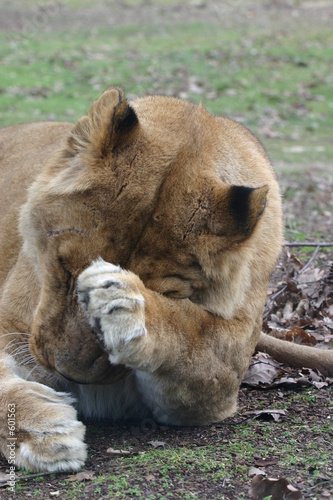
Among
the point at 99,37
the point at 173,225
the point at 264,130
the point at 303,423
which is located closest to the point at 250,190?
the point at 173,225

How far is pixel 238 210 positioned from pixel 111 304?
0.63 meters

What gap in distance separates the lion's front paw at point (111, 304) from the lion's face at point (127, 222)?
0.33 ft

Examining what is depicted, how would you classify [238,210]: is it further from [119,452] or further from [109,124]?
[119,452]

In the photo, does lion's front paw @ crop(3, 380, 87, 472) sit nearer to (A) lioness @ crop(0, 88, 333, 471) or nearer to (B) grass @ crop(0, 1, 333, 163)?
(A) lioness @ crop(0, 88, 333, 471)

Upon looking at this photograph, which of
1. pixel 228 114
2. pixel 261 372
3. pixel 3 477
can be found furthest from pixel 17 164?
pixel 228 114

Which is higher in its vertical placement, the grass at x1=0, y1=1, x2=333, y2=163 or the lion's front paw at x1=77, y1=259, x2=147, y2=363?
the lion's front paw at x1=77, y1=259, x2=147, y2=363

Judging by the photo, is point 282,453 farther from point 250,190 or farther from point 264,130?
point 264,130

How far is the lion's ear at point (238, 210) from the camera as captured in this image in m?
3.26

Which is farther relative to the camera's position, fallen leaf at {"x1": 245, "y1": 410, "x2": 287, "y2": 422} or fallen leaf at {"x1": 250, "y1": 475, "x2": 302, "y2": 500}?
fallen leaf at {"x1": 245, "y1": 410, "x2": 287, "y2": 422}

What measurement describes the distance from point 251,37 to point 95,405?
19.6 metres

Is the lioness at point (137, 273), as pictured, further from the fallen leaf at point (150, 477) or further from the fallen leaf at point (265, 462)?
the fallen leaf at point (265, 462)

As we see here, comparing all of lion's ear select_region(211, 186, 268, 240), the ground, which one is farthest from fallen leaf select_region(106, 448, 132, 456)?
lion's ear select_region(211, 186, 268, 240)

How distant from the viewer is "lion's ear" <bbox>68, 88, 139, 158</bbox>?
3.42 meters

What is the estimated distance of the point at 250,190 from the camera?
3244 millimetres
